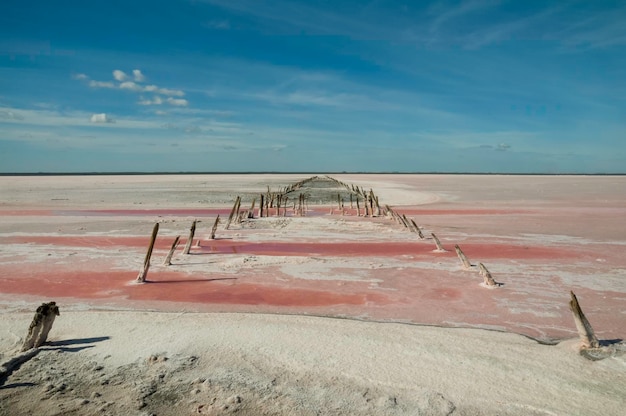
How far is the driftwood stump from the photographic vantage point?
565 cm

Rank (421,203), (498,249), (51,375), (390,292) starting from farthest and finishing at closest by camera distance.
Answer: (421,203)
(498,249)
(390,292)
(51,375)

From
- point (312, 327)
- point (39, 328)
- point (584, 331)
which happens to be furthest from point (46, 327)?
point (584, 331)

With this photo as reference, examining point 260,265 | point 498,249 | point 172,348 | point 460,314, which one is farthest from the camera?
point 498,249

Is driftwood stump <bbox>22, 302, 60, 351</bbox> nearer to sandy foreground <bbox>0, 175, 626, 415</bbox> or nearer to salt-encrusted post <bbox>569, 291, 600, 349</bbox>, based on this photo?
sandy foreground <bbox>0, 175, 626, 415</bbox>

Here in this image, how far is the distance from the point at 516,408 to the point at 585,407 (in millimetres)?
618

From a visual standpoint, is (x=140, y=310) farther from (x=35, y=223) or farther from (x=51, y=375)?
(x=35, y=223)

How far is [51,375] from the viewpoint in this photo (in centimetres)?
506

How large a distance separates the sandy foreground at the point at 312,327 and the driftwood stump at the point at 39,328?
123 mm

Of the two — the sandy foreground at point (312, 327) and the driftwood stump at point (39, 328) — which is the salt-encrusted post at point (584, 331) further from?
the driftwood stump at point (39, 328)

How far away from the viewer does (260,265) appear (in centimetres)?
1066

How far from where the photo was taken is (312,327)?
6.48m

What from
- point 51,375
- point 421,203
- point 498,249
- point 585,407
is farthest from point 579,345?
point 421,203

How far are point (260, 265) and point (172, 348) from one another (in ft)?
16.3

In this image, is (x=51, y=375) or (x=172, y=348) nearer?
(x=51, y=375)
